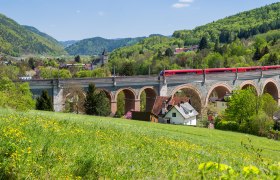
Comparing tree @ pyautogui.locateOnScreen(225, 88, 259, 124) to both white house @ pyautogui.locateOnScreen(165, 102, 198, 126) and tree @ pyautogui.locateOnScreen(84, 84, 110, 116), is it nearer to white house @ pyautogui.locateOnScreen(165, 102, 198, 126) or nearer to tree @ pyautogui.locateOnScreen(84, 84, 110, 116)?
→ white house @ pyautogui.locateOnScreen(165, 102, 198, 126)

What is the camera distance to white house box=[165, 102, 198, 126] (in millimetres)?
46344

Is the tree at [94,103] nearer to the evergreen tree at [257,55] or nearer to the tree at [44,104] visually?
the tree at [44,104]

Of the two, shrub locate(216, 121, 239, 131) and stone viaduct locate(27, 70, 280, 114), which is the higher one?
stone viaduct locate(27, 70, 280, 114)

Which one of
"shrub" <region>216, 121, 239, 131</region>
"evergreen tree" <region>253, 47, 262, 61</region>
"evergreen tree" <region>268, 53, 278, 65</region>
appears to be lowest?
"shrub" <region>216, 121, 239, 131</region>

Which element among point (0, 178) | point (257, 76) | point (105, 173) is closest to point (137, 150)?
point (105, 173)

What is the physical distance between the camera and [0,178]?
5430 mm

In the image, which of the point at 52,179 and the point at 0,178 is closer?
the point at 0,178

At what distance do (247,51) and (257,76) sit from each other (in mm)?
59542

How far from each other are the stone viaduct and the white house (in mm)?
6035

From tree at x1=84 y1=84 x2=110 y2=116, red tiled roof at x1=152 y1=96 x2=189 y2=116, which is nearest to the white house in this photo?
red tiled roof at x1=152 y1=96 x2=189 y2=116

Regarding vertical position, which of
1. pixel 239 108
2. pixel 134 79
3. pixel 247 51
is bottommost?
pixel 239 108

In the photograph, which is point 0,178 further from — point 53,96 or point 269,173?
point 53,96

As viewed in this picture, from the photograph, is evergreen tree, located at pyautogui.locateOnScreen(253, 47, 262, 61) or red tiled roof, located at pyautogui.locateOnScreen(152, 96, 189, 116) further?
evergreen tree, located at pyautogui.locateOnScreen(253, 47, 262, 61)

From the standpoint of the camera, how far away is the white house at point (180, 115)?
46.3m
